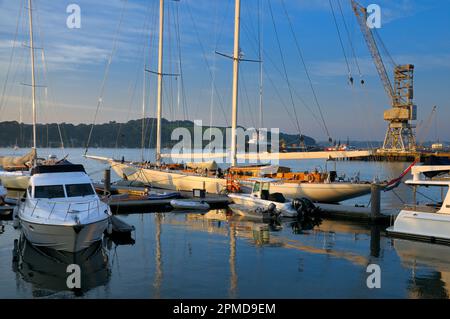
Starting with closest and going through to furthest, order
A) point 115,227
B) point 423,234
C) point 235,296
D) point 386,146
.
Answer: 1. point 235,296
2. point 423,234
3. point 115,227
4. point 386,146

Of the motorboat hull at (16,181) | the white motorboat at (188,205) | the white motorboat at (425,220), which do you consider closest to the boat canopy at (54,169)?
the white motorboat at (188,205)

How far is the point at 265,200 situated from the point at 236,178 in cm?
704

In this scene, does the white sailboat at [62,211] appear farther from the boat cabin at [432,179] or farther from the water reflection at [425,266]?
the boat cabin at [432,179]

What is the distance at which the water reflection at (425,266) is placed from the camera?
1543cm

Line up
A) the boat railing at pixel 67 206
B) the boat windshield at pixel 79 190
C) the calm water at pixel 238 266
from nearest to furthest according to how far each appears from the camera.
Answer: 1. the calm water at pixel 238 266
2. the boat railing at pixel 67 206
3. the boat windshield at pixel 79 190

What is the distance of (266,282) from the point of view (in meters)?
16.1

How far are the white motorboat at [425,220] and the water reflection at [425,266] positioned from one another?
19.4 inches

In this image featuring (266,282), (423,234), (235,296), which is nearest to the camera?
(235,296)

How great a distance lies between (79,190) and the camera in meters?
21.9

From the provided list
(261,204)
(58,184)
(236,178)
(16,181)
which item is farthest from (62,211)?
(16,181)

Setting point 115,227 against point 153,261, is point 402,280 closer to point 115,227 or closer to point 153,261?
point 153,261

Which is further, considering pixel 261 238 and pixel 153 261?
pixel 261 238
